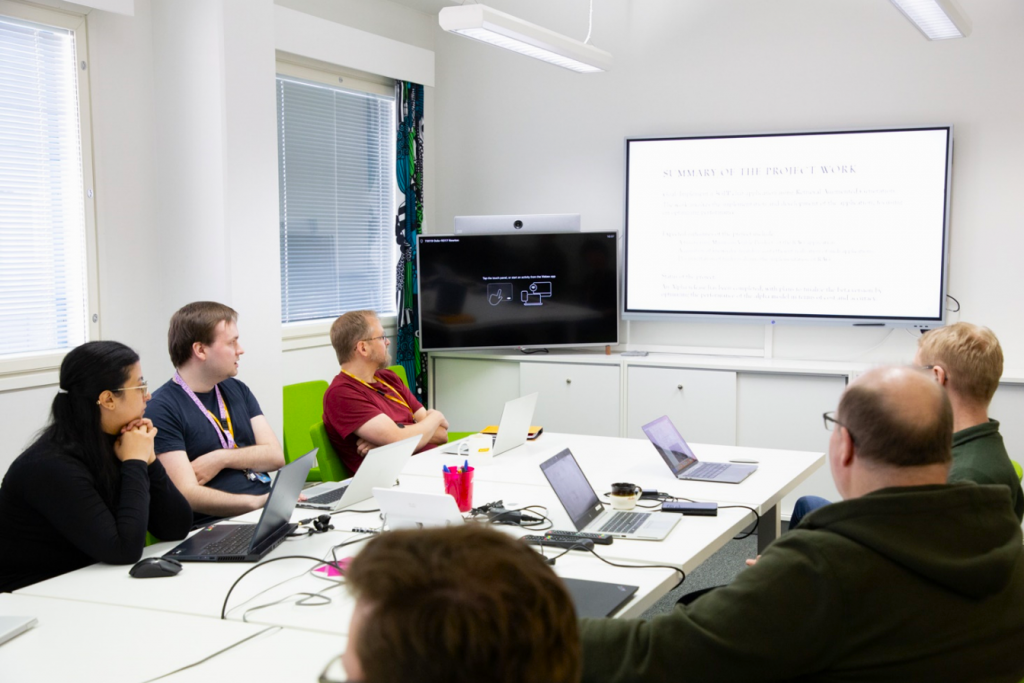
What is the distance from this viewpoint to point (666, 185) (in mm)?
5508

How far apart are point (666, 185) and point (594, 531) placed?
11.1 feet

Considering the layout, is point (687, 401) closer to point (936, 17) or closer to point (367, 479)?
point (936, 17)

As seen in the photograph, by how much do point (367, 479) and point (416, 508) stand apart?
0.59 meters

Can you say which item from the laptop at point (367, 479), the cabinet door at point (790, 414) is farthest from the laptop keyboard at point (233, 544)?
the cabinet door at point (790, 414)

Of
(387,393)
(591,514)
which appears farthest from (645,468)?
(387,393)

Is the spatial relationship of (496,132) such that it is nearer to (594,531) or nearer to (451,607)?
(594,531)

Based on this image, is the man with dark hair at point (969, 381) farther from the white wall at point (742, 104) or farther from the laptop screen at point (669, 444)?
the white wall at point (742, 104)

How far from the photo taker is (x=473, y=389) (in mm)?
5961

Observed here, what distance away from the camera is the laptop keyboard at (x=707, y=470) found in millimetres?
3215

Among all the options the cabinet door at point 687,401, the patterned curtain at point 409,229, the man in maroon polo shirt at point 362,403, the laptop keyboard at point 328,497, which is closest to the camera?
the laptop keyboard at point 328,497

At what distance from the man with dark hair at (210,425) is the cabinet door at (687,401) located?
2.62m

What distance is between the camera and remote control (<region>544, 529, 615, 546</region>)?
243cm

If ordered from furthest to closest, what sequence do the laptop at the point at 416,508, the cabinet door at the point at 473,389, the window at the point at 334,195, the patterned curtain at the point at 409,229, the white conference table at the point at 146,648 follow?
1. the patterned curtain at the point at 409,229
2. the cabinet door at the point at 473,389
3. the window at the point at 334,195
4. the laptop at the point at 416,508
5. the white conference table at the point at 146,648

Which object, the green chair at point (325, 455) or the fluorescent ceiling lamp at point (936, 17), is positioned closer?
the green chair at point (325, 455)
